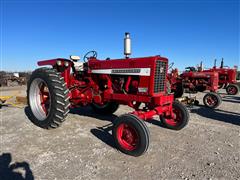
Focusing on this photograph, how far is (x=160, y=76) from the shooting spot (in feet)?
13.6

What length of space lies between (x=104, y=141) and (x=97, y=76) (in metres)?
1.74

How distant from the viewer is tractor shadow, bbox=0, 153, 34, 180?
2736 mm

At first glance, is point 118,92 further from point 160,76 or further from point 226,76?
point 226,76

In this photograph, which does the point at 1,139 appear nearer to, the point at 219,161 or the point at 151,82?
the point at 151,82

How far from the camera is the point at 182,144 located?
3916 mm

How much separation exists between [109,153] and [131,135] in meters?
0.50

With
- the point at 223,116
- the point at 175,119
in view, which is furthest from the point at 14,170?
the point at 223,116

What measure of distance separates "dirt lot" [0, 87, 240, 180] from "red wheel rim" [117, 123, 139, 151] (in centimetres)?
21

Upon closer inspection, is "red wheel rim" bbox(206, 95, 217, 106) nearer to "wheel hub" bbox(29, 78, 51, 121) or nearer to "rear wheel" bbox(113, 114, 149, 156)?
"rear wheel" bbox(113, 114, 149, 156)

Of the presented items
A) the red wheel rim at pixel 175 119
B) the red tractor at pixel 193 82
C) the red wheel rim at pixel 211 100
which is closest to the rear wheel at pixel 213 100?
the red wheel rim at pixel 211 100

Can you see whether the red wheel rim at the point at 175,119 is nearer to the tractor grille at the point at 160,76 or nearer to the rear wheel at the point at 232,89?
the tractor grille at the point at 160,76

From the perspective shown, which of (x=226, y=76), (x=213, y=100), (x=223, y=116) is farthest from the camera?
(x=226, y=76)

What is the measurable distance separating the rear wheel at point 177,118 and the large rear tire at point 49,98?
2.41 meters

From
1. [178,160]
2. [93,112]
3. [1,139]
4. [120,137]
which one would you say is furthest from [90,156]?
[93,112]
